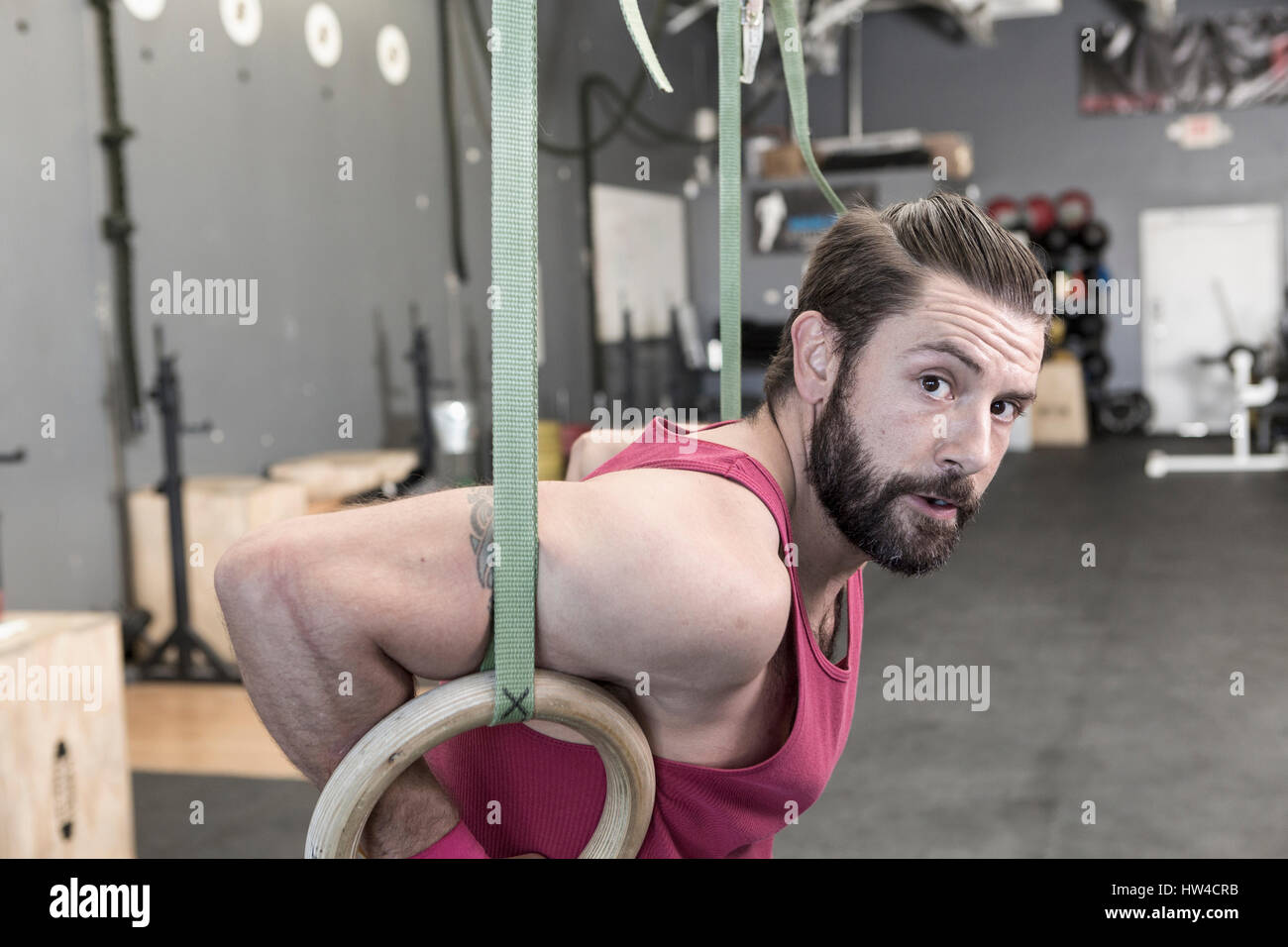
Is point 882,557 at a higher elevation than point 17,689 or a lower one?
higher

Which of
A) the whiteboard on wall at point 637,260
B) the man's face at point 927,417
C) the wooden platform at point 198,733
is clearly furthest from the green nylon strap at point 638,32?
the whiteboard on wall at point 637,260

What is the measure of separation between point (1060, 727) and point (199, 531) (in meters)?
3.03

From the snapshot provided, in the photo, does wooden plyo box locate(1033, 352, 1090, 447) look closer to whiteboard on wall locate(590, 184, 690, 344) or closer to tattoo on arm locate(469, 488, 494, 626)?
whiteboard on wall locate(590, 184, 690, 344)

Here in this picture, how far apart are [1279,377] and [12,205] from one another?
33.6 feet

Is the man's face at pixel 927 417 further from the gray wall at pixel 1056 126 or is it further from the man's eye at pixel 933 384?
the gray wall at pixel 1056 126

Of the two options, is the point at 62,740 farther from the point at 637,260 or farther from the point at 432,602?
the point at 637,260

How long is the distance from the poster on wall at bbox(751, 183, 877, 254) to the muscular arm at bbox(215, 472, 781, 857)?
9581 millimetres

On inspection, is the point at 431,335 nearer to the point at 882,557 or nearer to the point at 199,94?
the point at 199,94

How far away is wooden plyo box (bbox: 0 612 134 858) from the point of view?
7.19ft

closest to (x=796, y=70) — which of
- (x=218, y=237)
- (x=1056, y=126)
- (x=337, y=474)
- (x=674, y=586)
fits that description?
(x=674, y=586)

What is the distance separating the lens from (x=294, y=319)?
516cm

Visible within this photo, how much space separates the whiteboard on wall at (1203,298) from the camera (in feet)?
35.8
